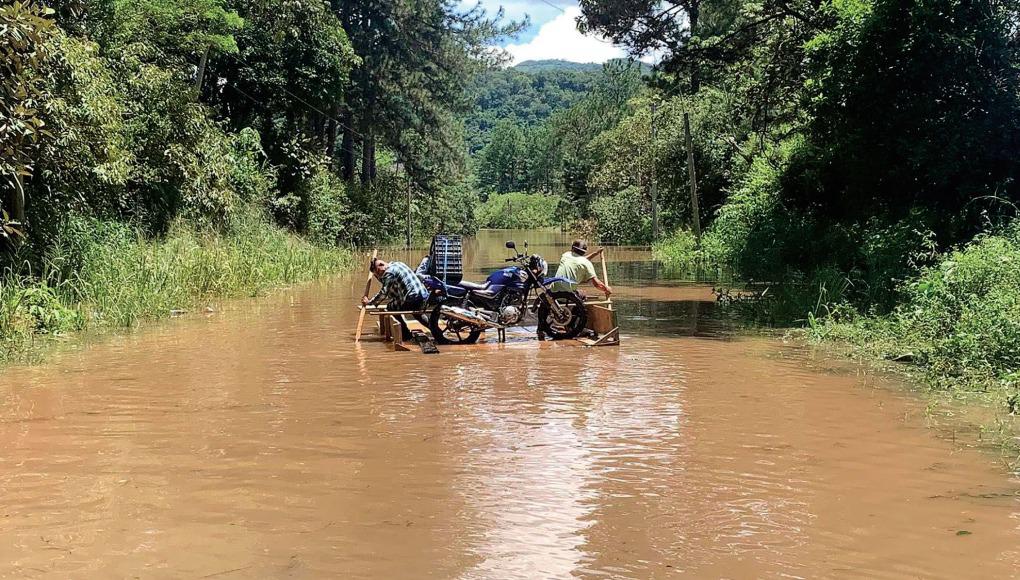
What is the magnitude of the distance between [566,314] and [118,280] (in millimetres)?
7534

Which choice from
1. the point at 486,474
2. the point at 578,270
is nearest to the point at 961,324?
the point at 578,270

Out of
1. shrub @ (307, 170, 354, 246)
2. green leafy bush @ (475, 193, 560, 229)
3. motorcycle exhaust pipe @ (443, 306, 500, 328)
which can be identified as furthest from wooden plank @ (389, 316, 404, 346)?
green leafy bush @ (475, 193, 560, 229)

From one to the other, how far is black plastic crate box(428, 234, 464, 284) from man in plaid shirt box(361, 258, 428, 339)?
1279 mm

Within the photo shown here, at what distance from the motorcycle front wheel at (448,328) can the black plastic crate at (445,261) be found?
1057 millimetres

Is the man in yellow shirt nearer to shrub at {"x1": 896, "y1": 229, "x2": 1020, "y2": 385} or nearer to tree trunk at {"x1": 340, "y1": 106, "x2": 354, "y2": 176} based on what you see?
shrub at {"x1": 896, "y1": 229, "x2": 1020, "y2": 385}

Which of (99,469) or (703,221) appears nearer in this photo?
(99,469)

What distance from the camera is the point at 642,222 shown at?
4797 cm

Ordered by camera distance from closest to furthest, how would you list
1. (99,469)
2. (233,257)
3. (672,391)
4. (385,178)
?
(99,469)
(672,391)
(233,257)
(385,178)

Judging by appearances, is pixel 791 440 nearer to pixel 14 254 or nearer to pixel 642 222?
pixel 14 254

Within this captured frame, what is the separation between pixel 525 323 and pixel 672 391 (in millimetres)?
5229

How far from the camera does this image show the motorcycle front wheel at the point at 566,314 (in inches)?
507

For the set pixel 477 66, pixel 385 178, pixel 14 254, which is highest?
pixel 477 66

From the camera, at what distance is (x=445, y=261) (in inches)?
547

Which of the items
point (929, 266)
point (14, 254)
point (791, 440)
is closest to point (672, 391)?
point (791, 440)
